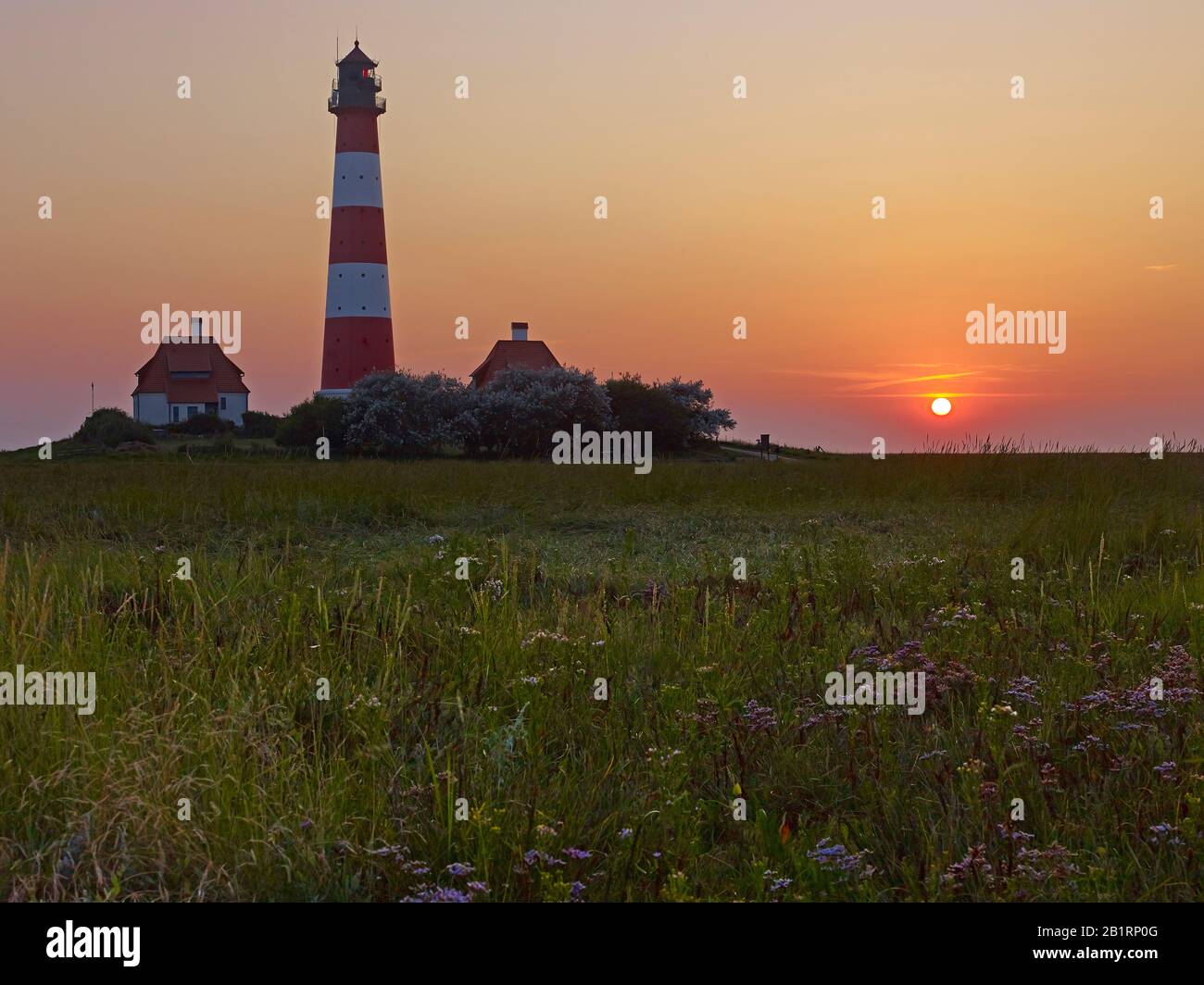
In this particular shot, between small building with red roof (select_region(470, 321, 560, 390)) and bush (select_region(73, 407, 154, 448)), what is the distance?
1748 cm

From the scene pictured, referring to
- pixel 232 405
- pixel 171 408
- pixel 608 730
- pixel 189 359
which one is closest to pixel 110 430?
pixel 171 408

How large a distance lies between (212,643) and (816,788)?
3.02 metres

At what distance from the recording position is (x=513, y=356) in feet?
186

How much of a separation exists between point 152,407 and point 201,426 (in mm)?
14645

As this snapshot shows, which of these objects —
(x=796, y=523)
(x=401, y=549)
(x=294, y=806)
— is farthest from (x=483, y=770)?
(x=796, y=523)

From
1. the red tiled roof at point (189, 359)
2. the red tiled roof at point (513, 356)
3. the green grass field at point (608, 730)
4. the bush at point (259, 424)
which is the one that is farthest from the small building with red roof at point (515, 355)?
the green grass field at point (608, 730)

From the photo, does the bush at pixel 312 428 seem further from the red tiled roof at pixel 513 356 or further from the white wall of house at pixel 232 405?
the white wall of house at pixel 232 405

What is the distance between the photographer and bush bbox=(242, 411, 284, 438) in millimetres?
46375

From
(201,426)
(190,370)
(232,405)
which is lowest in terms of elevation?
(201,426)

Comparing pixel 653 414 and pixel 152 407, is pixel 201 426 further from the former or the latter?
pixel 653 414

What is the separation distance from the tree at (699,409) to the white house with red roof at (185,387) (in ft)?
93.4

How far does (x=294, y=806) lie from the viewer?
3.86m

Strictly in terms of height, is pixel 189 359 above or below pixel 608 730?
above
